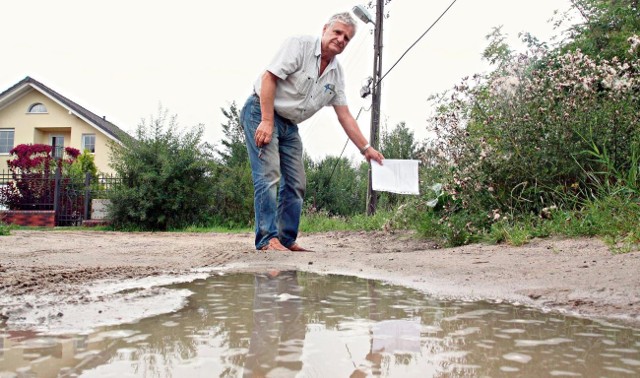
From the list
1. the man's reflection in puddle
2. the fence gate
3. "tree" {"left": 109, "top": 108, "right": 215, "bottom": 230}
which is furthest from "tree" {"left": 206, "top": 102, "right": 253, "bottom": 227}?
the man's reflection in puddle

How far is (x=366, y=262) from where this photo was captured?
399cm

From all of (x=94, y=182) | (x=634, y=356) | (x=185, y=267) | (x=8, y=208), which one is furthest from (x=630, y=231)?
(x=8, y=208)

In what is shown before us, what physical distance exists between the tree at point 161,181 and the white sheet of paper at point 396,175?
9.42m

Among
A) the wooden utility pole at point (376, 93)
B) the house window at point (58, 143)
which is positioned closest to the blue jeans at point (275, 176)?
the wooden utility pole at point (376, 93)

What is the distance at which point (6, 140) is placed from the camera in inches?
1134

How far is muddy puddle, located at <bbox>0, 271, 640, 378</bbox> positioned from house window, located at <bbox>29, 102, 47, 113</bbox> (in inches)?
1135

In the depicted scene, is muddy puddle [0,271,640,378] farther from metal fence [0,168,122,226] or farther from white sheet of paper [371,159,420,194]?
metal fence [0,168,122,226]

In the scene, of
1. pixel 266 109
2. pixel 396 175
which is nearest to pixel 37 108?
pixel 266 109

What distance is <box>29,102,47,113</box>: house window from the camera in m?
28.2

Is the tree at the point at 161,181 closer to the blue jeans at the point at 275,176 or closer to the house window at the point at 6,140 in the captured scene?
the blue jeans at the point at 275,176

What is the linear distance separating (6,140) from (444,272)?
3002 cm

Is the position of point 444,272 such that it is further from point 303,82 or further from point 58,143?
point 58,143

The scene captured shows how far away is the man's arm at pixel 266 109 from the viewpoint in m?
4.48

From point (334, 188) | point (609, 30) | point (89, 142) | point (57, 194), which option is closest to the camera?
point (609, 30)
